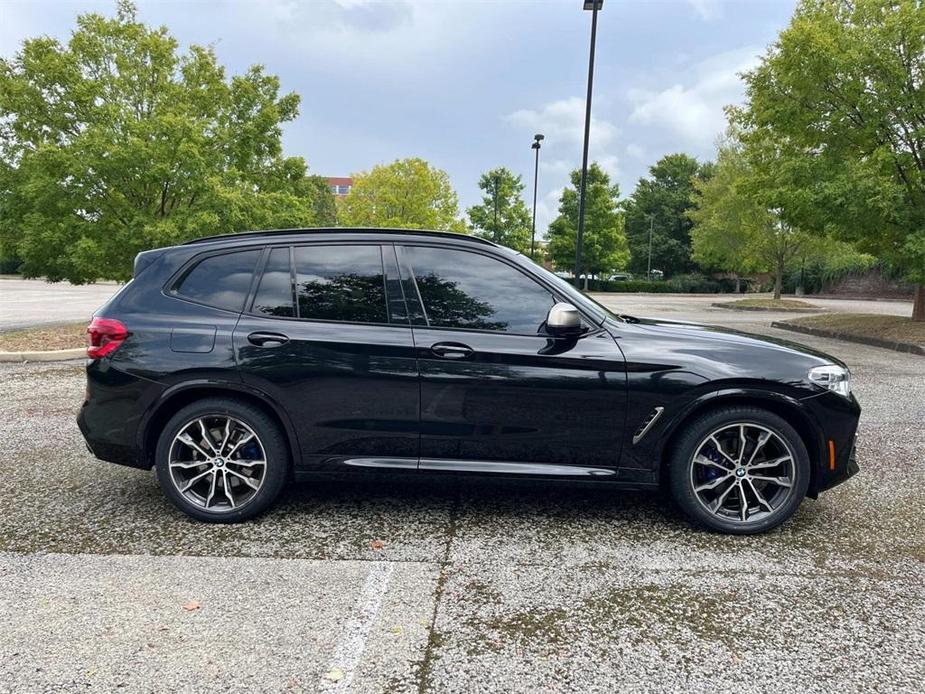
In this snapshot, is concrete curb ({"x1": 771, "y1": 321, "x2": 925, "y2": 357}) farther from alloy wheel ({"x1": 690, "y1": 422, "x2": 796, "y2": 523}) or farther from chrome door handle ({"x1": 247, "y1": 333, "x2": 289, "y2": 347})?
chrome door handle ({"x1": 247, "y1": 333, "x2": 289, "y2": 347})

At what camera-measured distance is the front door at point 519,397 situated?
3.41 metres

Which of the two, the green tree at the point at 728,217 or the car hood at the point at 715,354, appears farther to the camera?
the green tree at the point at 728,217

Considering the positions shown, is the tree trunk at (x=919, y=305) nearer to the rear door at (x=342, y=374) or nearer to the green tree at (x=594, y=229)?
the rear door at (x=342, y=374)

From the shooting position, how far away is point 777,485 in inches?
137

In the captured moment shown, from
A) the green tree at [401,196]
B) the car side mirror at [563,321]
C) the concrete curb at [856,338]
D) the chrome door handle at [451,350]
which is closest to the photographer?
the car side mirror at [563,321]

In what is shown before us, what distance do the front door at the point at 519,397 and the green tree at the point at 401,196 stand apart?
99.4ft

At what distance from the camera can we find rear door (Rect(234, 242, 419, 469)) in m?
3.47

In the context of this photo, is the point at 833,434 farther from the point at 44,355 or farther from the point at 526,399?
the point at 44,355

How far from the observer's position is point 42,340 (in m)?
10.3

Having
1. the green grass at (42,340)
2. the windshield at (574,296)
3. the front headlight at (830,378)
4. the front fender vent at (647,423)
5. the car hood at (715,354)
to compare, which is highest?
the windshield at (574,296)

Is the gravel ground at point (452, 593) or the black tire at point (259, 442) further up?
the black tire at point (259, 442)

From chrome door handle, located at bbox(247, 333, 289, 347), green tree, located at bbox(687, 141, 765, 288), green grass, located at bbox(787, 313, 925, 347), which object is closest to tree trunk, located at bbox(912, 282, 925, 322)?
green grass, located at bbox(787, 313, 925, 347)

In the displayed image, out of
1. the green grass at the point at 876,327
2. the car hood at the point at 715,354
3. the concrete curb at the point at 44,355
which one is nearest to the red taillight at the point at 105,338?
the car hood at the point at 715,354

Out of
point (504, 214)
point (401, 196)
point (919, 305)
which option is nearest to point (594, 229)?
point (504, 214)
